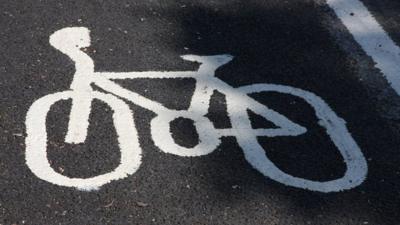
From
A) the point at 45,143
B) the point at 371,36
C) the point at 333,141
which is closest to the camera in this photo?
the point at 45,143

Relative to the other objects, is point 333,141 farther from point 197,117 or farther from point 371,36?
point 371,36

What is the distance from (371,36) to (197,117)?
1.74 meters

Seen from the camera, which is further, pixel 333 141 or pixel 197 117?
pixel 197 117

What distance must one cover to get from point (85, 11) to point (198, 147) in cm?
196

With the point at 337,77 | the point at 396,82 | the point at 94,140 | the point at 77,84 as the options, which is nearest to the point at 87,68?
the point at 77,84

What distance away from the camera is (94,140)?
15.1ft

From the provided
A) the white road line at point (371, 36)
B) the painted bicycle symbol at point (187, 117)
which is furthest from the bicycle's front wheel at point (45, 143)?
the white road line at point (371, 36)

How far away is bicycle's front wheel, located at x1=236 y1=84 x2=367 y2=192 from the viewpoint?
437 centimetres

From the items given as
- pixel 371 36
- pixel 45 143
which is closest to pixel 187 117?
pixel 45 143

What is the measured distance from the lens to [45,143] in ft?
14.9

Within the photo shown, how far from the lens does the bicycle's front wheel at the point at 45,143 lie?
4.29m

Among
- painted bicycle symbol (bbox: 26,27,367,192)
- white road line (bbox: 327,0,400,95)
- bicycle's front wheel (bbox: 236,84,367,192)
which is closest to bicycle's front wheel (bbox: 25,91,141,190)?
painted bicycle symbol (bbox: 26,27,367,192)

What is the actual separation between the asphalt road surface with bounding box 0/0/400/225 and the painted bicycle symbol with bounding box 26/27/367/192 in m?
0.01

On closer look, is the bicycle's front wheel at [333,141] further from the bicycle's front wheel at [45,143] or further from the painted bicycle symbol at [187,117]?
the bicycle's front wheel at [45,143]
